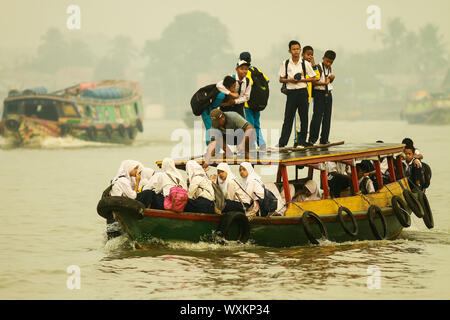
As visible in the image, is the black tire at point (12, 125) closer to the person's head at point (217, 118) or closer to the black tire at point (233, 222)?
the person's head at point (217, 118)

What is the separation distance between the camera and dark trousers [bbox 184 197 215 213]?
12391mm

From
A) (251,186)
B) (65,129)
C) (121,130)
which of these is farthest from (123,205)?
(121,130)

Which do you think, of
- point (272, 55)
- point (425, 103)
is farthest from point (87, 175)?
point (272, 55)

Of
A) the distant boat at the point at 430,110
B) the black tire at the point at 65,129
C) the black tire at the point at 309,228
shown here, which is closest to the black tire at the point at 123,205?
the black tire at the point at 309,228

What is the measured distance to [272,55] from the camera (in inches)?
4518

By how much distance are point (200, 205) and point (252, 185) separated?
2.75 ft

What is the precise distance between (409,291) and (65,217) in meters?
10.1

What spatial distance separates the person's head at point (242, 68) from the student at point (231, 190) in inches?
78.2

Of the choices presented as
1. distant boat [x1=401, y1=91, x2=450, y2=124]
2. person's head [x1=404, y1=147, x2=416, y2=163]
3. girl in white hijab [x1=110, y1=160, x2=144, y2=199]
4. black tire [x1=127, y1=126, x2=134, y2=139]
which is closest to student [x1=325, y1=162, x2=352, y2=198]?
person's head [x1=404, y1=147, x2=416, y2=163]

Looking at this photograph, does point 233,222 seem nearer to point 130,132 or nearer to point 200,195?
point 200,195

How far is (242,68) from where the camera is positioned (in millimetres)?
13914

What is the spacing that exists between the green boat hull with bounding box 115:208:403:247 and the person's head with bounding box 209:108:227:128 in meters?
1.63

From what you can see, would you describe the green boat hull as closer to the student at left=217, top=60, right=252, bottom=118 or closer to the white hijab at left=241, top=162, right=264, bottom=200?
the white hijab at left=241, top=162, right=264, bottom=200
